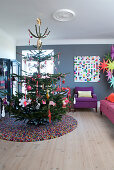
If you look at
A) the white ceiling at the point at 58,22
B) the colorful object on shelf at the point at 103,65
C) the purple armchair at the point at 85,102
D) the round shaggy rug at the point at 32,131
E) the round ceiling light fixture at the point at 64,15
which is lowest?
the round shaggy rug at the point at 32,131

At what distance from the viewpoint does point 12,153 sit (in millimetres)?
2045

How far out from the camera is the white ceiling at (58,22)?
Result: 262 centimetres

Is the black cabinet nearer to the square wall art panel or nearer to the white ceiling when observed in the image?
the white ceiling

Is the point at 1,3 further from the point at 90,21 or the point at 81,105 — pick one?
the point at 81,105

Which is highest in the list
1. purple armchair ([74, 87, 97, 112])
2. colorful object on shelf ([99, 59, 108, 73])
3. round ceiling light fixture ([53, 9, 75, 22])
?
round ceiling light fixture ([53, 9, 75, 22])

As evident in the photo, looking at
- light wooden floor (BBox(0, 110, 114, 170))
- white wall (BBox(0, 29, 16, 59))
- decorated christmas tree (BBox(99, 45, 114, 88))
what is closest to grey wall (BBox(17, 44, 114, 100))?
decorated christmas tree (BBox(99, 45, 114, 88))

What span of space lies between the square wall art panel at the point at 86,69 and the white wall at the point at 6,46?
90.6 inches

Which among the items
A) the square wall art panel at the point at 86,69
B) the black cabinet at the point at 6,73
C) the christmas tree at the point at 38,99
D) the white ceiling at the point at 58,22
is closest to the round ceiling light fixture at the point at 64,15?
the white ceiling at the point at 58,22

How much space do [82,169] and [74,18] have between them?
2.99 metres

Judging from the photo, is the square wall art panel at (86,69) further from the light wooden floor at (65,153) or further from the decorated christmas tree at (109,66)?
the light wooden floor at (65,153)

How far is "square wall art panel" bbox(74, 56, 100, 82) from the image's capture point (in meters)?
5.20

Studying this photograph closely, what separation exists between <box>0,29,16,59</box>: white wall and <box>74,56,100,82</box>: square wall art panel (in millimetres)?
2300

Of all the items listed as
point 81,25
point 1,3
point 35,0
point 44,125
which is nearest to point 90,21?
point 81,25

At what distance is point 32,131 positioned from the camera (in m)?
2.84
